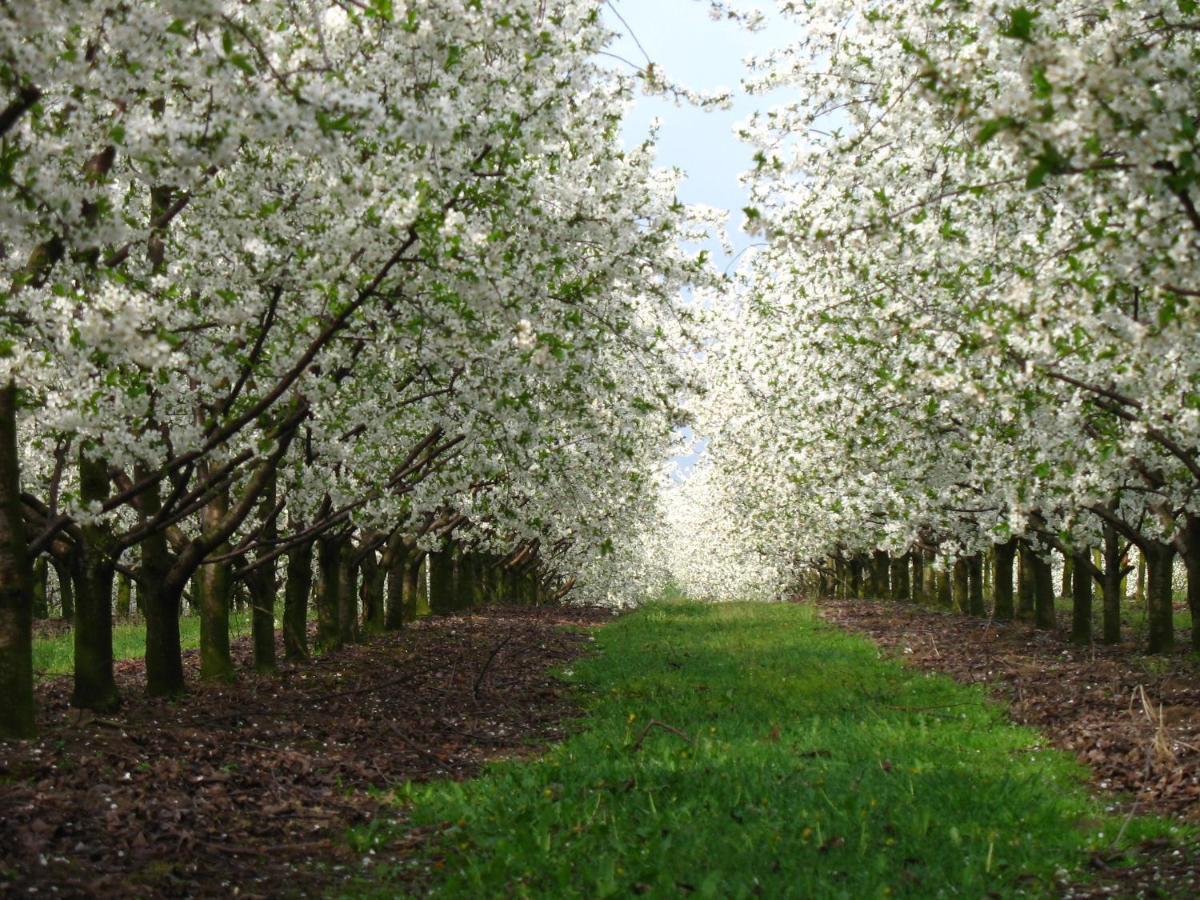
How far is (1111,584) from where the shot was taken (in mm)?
22562

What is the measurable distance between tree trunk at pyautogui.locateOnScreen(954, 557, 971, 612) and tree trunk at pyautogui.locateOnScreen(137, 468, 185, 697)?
25216 mm

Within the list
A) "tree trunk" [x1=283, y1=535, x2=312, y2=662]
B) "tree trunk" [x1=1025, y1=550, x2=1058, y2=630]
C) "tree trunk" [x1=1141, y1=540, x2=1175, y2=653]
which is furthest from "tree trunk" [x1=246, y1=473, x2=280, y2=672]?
"tree trunk" [x1=1025, y1=550, x2=1058, y2=630]

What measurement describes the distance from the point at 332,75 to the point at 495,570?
4517cm

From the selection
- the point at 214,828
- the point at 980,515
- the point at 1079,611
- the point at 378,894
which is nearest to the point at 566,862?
the point at 378,894

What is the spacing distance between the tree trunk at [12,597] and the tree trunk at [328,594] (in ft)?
38.8

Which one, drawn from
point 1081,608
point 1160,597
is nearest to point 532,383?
A: point 1160,597

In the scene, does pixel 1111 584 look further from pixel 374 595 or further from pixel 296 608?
pixel 374 595

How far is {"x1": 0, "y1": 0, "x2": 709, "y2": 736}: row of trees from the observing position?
7113 millimetres

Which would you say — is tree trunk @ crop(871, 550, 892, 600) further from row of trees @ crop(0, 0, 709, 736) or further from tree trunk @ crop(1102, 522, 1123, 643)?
row of trees @ crop(0, 0, 709, 736)

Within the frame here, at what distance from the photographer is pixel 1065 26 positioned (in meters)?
8.99

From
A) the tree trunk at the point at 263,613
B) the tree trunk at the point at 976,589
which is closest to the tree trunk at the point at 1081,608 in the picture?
the tree trunk at the point at 976,589

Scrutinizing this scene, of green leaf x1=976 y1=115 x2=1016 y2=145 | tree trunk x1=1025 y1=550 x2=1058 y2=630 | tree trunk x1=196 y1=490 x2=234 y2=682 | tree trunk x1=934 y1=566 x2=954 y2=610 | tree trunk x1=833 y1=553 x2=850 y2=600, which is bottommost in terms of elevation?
tree trunk x1=833 y1=553 x2=850 y2=600

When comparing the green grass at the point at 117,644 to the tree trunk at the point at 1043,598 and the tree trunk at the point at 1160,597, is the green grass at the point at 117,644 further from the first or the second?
the tree trunk at the point at 1043,598

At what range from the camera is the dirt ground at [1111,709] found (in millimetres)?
7797
